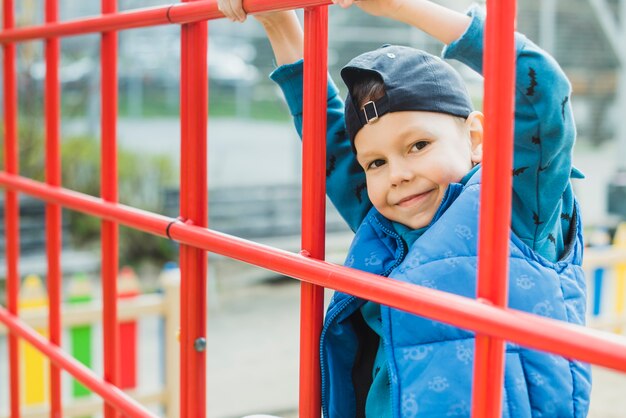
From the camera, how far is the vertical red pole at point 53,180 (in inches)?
68.7

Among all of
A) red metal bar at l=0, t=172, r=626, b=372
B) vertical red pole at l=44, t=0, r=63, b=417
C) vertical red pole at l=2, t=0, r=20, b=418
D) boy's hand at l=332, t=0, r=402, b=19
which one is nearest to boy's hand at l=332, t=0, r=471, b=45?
boy's hand at l=332, t=0, r=402, b=19

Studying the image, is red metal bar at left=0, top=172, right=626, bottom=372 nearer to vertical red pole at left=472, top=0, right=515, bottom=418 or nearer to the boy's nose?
vertical red pole at left=472, top=0, right=515, bottom=418

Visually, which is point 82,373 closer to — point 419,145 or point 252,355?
point 419,145

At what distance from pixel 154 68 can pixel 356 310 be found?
1013 cm

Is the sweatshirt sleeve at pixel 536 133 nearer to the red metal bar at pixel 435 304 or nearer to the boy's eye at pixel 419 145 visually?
the boy's eye at pixel 419 145

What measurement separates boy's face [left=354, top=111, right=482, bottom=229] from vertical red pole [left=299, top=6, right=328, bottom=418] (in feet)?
0.32

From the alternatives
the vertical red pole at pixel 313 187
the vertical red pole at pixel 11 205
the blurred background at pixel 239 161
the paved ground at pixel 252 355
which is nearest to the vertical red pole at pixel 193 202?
the vertical red pole at pixel 313 187

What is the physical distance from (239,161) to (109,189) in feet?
30.7

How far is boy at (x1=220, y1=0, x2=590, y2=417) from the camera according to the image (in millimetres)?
934

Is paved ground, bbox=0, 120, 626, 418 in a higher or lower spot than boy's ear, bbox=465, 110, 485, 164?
lower

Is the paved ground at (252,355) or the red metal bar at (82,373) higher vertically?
the red metal bar at (82,373)

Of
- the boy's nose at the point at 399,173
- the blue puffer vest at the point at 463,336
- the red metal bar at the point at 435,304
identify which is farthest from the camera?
the boy's nose at the point at 399,173

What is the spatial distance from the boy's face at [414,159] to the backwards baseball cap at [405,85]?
0.01 m

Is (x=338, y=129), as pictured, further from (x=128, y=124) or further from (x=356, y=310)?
(x=128, y=124)
